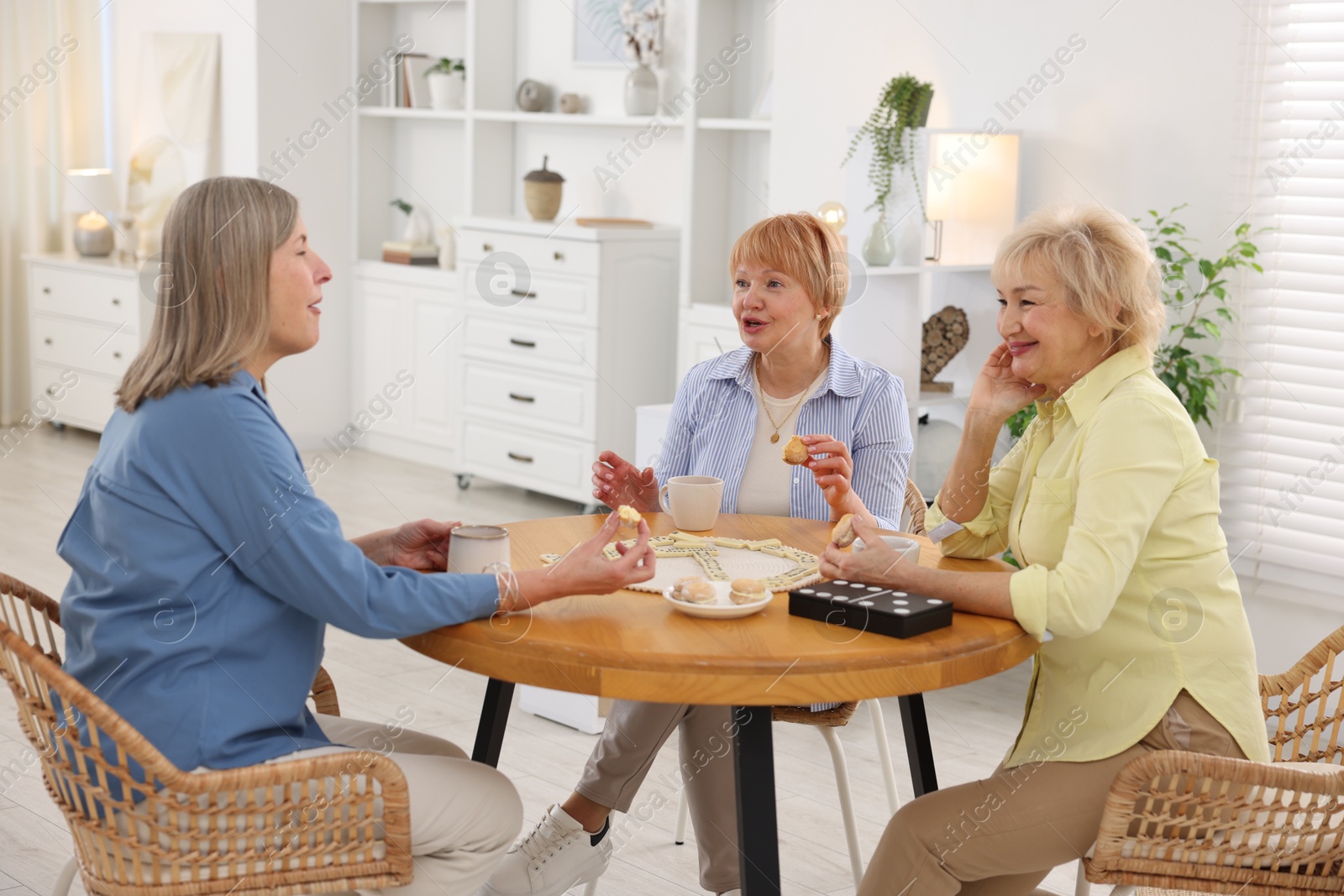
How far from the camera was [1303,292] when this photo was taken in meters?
3.60

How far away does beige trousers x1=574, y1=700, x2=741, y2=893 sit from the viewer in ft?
7.39

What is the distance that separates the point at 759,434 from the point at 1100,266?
0.85 metres

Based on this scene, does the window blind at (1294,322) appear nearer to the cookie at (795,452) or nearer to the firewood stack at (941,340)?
the firewood stack at (941,340)

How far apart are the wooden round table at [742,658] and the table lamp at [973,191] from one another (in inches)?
96.6

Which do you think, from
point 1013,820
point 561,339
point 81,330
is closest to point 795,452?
point 1013,820

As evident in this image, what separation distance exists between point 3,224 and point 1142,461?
23.1ft

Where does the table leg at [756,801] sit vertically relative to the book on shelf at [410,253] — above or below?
below

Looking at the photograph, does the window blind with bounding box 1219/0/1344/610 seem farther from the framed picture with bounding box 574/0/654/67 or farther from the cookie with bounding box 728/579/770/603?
the framed picture with bounding box 574/0/654/67

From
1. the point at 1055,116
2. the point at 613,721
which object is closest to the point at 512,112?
the point at 1055,116

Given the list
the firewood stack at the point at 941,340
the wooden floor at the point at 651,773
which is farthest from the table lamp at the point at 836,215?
the wooden floor at the point at 651,773

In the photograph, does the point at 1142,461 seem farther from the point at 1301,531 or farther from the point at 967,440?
the point at 1301,531

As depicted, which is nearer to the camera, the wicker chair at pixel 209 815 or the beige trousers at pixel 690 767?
the wicker chair at pixel 209 815

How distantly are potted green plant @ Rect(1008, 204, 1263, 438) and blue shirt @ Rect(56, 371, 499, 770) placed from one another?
7.95ft

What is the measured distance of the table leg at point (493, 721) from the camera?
2.14 m
